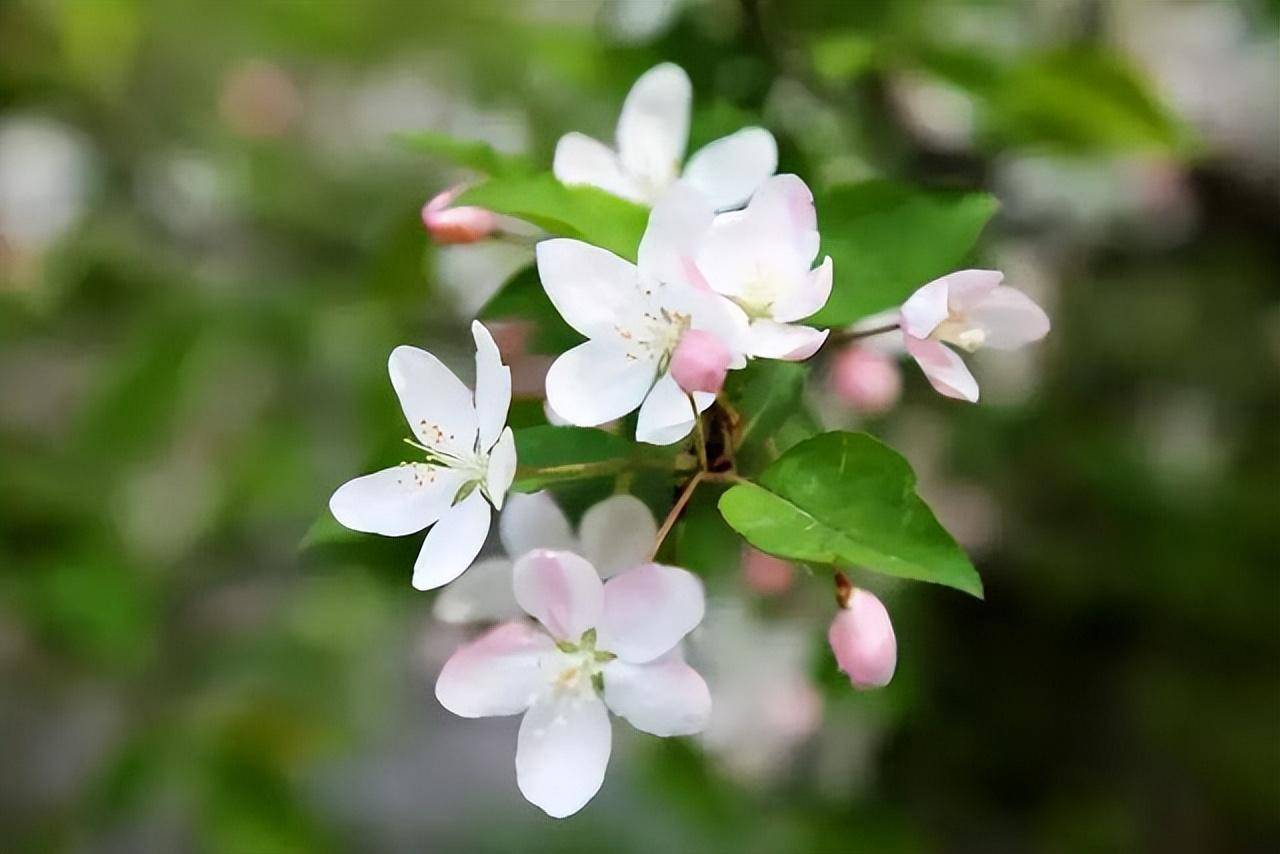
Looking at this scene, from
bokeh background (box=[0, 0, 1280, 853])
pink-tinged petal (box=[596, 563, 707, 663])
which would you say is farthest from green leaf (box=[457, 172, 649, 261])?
bokeh background (box=[0, 0, 1280, 853])

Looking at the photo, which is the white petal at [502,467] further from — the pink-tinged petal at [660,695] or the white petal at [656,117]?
the white petal at [656,117]

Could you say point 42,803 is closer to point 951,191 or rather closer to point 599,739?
point 599,739

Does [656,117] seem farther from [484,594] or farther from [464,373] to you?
[464,373]

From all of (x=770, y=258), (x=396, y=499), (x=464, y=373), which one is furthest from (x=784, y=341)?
(x=464, y=373)

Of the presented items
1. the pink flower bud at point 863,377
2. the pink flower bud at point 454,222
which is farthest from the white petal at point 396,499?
the pink flower bud at point 863,377

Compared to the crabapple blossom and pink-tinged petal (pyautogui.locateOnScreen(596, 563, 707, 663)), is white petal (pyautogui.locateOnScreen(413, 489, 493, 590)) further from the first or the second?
the crabapple blossom

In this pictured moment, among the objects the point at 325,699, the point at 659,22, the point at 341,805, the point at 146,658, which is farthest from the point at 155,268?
the point at 341,805
